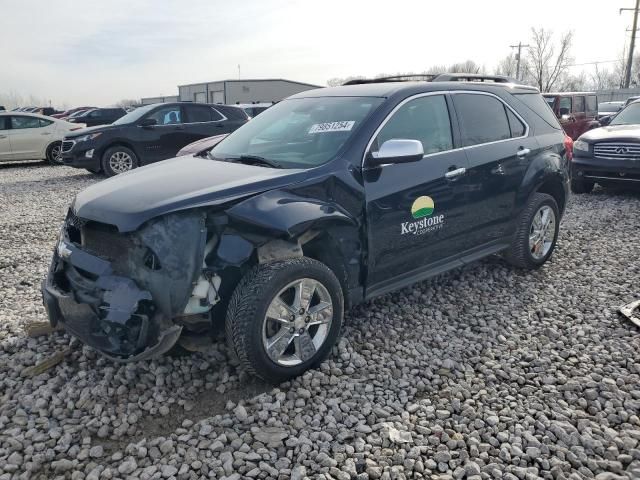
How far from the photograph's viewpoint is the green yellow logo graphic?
12.3 feet

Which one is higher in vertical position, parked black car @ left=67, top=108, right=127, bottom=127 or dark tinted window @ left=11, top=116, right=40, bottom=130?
parked black car @ left=67, top=108, right=127, bottom=127

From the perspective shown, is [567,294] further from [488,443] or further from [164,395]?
[164,395]

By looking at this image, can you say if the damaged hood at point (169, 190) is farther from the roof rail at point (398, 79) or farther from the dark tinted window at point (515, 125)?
the dark tinted window at point (515, 125)

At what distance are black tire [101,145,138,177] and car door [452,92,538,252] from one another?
835 centimetres

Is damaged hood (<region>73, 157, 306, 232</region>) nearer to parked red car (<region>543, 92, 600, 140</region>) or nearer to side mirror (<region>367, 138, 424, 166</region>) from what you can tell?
side mirror (<region>367, 138, 424, 166</region>)

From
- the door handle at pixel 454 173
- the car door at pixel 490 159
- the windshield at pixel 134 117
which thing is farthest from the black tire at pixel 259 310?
the windshield at pixel 134 117

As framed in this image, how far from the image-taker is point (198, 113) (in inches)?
468

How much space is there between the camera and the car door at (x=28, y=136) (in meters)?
13.7

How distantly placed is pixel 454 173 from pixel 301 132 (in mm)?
1217

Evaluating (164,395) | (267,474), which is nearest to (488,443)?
(267,474)

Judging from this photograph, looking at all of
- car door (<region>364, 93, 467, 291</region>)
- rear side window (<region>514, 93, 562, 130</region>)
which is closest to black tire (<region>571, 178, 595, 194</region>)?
rear side window (<region>514, 93, 562, 130</region>)

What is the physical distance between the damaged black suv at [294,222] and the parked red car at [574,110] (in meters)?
10.8

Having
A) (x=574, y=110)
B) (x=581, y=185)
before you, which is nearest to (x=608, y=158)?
(x=581, y=185)

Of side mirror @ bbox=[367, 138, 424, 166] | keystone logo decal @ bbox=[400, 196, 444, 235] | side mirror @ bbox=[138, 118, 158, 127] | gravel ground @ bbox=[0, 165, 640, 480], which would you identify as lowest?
gravel ground @ bbox=[0, 165, 640, 480]
